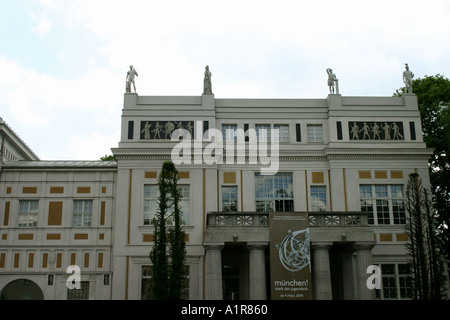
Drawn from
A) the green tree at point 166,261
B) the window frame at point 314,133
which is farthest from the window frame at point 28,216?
the window frame at point 314,133

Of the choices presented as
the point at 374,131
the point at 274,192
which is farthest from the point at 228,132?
the point at 374,131

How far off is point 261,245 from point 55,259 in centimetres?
1262

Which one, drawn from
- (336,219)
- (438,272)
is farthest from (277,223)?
(438,272)

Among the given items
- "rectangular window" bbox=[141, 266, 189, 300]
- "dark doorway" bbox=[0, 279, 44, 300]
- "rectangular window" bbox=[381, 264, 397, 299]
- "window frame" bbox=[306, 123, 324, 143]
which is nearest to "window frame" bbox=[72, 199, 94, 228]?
"dark doorway" bbox=[0, 279, 44, 300]

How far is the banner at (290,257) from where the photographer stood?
28.6 meters

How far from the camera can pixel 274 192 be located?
34.6m

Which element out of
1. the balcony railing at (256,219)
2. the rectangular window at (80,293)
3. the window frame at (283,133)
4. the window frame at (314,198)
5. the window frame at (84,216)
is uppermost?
the window frame at (283,133)

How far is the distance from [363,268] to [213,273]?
25.2 ft

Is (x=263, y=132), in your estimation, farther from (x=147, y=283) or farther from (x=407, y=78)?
(x=147, y=283)

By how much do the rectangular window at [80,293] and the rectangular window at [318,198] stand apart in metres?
14.1

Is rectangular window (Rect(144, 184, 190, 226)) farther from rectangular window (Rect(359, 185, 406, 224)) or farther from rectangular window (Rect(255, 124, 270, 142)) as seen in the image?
rectangular window (Rect(359, 185, 406, 224))

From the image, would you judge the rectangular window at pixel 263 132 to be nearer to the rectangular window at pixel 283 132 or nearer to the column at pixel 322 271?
the rectangular window at pixel 283 132

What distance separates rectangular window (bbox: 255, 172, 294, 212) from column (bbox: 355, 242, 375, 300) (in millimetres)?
5878

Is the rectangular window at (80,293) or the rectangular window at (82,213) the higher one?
the rectangular window at (82,213)
